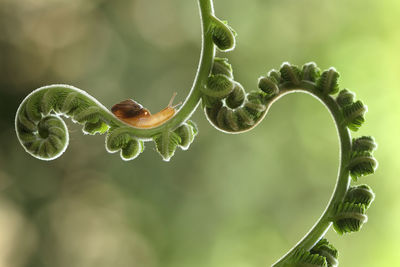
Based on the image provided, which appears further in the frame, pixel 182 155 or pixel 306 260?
pixel 182 155

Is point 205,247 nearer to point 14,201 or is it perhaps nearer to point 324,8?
point 14,201

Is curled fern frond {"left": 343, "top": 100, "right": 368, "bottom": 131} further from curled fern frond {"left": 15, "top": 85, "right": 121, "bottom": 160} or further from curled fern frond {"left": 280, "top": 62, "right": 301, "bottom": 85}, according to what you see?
curled fern frond {"left": 15, "top": 85, "right": 121, "bottom": 160}

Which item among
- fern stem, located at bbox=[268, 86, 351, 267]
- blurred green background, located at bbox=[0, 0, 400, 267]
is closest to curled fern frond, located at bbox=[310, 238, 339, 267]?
fern stem, located at bbox=[268, 86, 351, 267]

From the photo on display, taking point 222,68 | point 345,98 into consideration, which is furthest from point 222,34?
point 345,98

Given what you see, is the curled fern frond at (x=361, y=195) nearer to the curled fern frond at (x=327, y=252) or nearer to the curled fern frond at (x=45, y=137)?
the curled fern frond at (x=327, y=252)

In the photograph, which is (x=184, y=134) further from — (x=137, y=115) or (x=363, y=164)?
(x=363, y=164)

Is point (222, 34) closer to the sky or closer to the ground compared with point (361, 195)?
closer to the sky

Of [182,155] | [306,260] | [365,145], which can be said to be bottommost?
[306,260]
